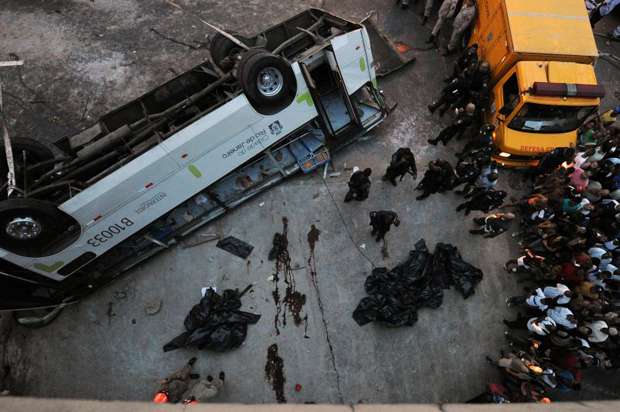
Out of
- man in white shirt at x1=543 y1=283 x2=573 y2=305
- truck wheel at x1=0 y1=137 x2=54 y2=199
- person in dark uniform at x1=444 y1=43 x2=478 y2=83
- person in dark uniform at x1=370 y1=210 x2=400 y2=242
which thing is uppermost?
truck wheel at x1=0 y1=137 x2=54 y2=199

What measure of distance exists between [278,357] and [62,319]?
3909 mm

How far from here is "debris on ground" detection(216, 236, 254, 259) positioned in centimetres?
701

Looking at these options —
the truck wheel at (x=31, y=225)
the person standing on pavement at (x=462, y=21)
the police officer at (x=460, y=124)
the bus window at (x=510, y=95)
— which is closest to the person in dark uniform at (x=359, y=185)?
the police officer at (x=460, y=124)

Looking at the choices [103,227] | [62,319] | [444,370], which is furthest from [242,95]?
[444,370]

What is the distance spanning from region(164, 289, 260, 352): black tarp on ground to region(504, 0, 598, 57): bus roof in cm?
730

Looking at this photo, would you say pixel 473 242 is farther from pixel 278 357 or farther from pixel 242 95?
pixel 242 95

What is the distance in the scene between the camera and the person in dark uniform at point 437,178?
6.60m

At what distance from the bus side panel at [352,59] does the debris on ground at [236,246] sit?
3612 mm

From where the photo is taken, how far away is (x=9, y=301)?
5.48 m

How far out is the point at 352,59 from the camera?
675 cm

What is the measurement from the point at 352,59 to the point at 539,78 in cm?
363

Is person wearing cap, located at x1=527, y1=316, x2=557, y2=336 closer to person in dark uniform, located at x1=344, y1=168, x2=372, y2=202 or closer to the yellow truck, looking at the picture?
the yellow truck

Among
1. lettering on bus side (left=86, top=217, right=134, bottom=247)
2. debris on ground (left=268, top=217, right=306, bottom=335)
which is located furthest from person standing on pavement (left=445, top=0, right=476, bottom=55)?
lettering on bus side (left=86, top=217, right=134, bottom=247)

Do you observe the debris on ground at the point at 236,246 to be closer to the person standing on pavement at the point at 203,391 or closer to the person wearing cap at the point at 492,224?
the person standing on pavement at the point at 203,391
